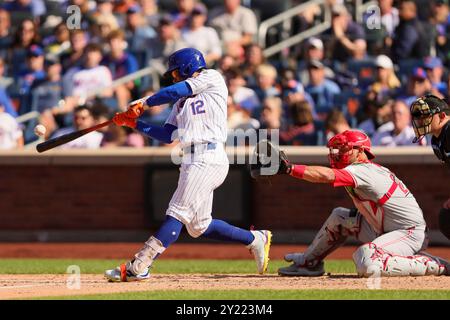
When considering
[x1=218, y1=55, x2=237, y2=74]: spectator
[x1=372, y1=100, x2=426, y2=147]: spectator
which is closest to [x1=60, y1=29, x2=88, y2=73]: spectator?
[x1=218, y1=55, x2=237, y2=74]: spectator

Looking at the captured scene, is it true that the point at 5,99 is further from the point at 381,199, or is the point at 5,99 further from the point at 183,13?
the point at 381,199

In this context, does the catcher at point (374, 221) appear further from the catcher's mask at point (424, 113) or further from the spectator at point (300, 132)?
the spectator at point (300, 132)

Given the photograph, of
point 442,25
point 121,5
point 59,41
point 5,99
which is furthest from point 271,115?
point 59,41

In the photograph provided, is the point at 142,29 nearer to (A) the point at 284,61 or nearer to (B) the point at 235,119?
(A) the point at 284,61

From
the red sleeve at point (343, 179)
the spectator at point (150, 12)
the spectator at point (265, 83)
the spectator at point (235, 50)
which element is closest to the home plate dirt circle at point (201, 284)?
the red sleeve at point (343, 179)

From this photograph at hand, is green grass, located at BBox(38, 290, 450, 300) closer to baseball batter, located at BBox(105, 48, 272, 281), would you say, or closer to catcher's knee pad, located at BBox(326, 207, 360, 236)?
baseball batter, located at BBox(105, 48, 272, 281)

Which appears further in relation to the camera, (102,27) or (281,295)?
(102,27)

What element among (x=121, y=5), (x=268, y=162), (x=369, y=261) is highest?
(x=121, y=5)
